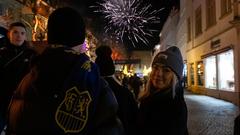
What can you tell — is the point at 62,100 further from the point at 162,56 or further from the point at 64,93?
the point at 162,56

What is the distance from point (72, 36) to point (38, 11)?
53.9 feet

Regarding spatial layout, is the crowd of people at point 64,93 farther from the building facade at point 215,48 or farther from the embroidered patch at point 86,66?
the building facade at point 215,48

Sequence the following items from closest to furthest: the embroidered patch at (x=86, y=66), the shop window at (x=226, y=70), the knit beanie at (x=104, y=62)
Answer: the embroidered patch at (x=86, y=66), the knit beanie at (x=104, y=62), the shop window at (x=226, y=70)

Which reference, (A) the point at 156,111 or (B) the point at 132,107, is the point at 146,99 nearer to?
(A) the point at 156,111

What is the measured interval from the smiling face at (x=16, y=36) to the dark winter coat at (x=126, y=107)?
1.01 m

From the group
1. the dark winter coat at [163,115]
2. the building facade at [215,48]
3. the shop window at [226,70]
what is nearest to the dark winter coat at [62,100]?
the dark winter coat at [163,115]

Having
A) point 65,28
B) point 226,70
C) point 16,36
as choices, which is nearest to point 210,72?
point 226,70

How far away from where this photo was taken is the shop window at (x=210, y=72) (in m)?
28.9

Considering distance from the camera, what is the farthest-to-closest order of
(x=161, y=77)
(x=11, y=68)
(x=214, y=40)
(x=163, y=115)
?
(x=214, y=40) → (x=11, y=68) → (x=161, y=77) → (x=163, y=115)

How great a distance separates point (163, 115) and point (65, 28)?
1.50 metres

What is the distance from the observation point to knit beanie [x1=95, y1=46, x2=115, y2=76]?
4.23m

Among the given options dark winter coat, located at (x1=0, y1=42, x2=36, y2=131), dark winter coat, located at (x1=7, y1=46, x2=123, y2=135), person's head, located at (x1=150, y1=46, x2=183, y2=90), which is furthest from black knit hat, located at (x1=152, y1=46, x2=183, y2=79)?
dark winter coat, located at (x1=7, y1=46, x2=123, y2=135)

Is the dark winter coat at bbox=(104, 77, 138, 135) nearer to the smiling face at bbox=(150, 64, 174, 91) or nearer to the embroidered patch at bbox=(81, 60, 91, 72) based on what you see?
the smiling face at bbox=(150, 64, 174, 91)

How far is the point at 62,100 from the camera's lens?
6.82 ft
